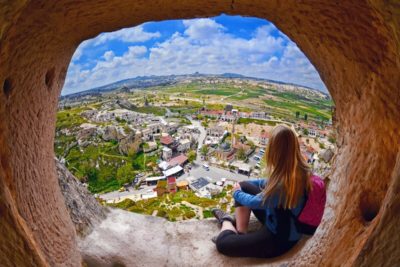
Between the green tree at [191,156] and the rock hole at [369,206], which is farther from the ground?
the rock hole at [369,206]

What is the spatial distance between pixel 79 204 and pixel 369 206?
163 inches

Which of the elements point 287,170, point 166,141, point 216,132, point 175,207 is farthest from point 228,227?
point 216,132

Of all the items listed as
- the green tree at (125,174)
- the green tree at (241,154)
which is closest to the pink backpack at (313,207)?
the green tree at (125,174)

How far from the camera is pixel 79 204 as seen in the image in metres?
4.57

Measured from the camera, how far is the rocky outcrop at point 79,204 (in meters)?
4.27

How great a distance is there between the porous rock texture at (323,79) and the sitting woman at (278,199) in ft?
1.01

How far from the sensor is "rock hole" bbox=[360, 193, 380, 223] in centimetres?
227

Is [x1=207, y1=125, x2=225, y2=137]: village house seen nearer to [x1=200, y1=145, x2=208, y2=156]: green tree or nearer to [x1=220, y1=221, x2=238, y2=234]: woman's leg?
[x1=200, y1=145, x2=208, y2=156]: green tree

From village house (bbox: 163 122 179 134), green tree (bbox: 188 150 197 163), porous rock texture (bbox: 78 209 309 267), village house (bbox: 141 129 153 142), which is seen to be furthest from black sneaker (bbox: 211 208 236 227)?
village house (bbox: 163 122 179 134)

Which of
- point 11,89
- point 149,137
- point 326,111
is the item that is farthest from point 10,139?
point 326,111

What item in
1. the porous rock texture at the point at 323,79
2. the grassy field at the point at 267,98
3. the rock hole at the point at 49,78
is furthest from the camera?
the grassy field at the point at 267,98

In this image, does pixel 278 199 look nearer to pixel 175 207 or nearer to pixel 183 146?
pixel 175 207

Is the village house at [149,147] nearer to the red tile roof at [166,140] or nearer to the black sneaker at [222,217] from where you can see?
the red tile roof at [166,140]

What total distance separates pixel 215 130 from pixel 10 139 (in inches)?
2324
